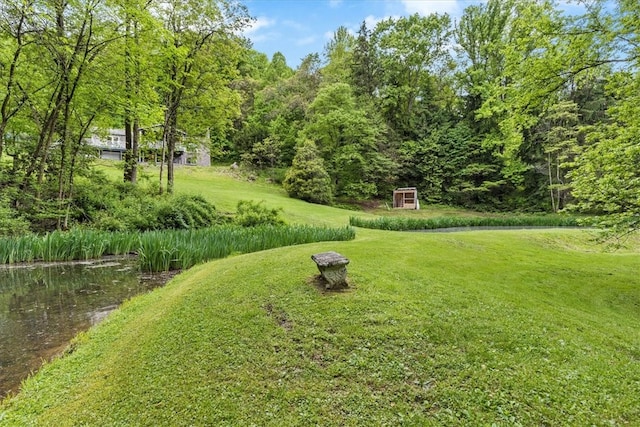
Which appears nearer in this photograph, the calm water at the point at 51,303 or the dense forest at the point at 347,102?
the calm water at the point at 51,303

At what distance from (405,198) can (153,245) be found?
22.8 m

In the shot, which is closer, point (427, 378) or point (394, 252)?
point (427, 378)

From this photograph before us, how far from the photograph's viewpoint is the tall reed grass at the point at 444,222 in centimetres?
1595

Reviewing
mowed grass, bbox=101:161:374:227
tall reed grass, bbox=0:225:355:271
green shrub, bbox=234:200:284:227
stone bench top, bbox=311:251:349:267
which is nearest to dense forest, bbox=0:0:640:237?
tall reed grass, bbox=0:225:355:271

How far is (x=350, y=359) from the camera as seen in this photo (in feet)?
9.19

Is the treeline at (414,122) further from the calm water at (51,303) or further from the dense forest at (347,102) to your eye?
the calm water at (51,303)

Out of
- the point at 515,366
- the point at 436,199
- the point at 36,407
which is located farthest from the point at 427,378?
the point at 436,199

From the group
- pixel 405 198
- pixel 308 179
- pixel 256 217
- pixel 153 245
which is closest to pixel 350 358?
pixel 153 245

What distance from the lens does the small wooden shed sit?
26.8 metres

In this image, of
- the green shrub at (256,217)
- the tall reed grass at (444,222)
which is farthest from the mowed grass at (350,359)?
the tall reed grass at (444,222)

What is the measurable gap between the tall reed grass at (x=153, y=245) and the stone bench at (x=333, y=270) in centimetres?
430

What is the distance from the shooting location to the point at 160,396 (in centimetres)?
253

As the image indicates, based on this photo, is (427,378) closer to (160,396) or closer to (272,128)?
(160,396)

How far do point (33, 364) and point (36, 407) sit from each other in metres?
1.04
